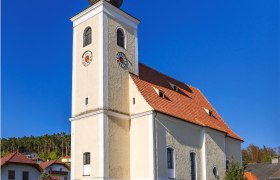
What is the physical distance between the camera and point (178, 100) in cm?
3039

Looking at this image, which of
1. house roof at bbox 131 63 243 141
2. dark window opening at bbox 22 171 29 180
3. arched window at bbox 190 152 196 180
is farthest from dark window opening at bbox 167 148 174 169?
dark window opening at bbox 22 171 29 180

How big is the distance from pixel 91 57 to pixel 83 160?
21.7 ft

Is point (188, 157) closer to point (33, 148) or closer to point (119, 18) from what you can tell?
point (119, 18)

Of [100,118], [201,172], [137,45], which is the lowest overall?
[201,172]

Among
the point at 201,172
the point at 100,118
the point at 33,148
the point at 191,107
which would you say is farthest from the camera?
the point at 33,148

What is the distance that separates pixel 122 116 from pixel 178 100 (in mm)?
5743

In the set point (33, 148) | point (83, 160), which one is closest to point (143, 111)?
point (83, 160)

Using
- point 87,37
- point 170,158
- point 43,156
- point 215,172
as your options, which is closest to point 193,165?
point 215,172

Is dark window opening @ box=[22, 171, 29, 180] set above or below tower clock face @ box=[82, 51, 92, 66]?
below

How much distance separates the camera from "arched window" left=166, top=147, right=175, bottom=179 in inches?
1027

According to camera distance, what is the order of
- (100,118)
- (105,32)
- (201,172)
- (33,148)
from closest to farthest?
(100,118), (105,32), (201,172), (33,148)

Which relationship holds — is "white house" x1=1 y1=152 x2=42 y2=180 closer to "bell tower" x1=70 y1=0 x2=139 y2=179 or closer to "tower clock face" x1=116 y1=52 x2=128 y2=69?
"bell tower" x1=70 y1=0 x2=139 y2=179

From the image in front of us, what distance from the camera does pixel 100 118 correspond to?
24938mm

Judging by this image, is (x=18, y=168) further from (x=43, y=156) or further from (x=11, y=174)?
(x=43, y=156)
